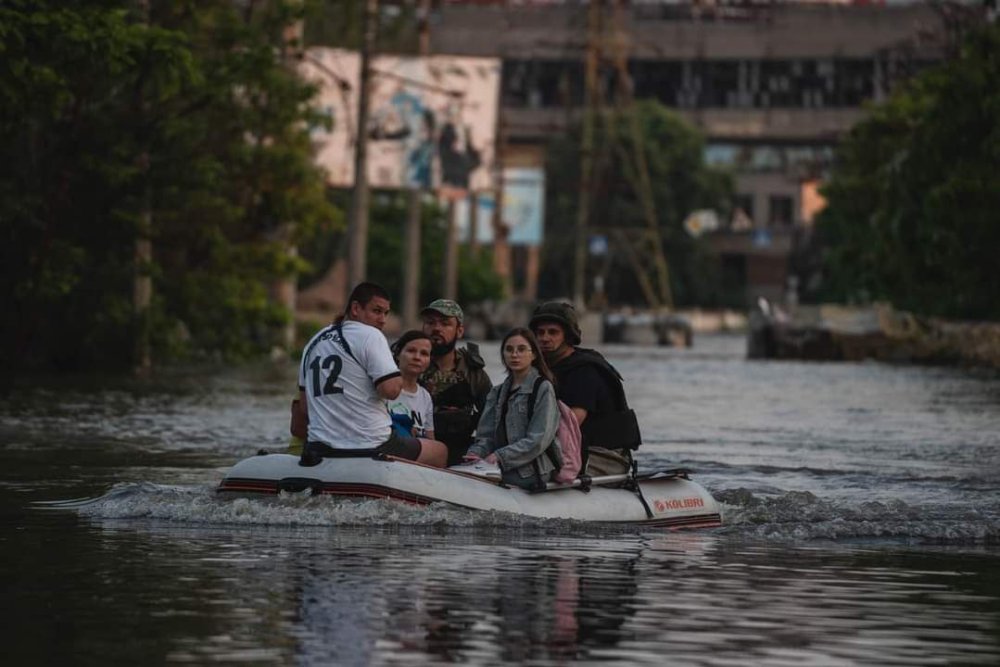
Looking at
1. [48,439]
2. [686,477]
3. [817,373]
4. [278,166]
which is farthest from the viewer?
[817,373]

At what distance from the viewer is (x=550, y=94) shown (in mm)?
169750

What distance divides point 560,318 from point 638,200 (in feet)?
405

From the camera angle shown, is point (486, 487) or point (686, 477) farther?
point (686, 477)

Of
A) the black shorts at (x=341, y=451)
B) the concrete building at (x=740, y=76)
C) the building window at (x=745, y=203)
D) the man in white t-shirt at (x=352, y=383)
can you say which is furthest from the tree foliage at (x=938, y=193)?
the building window at (x=745, y=203)

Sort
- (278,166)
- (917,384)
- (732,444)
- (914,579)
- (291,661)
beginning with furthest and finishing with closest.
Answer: (917,384), (278,166), (732,444), (914,579), (291,661)

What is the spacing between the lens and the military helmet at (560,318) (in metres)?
17.3

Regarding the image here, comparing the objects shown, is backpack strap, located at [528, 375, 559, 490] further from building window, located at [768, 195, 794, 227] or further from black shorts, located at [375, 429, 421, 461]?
building window, located at [768, 195, 794, 227]

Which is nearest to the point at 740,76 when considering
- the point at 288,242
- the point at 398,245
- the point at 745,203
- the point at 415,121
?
the point at 745,203

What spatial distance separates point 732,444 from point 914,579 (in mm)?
16303

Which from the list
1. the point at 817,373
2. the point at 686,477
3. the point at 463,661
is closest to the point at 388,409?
the point at 686,477

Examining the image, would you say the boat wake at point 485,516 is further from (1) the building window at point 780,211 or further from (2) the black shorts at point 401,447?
(1) the building window at point 780,211

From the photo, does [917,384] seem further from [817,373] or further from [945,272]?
[817,373]

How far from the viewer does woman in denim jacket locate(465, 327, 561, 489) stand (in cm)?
1694

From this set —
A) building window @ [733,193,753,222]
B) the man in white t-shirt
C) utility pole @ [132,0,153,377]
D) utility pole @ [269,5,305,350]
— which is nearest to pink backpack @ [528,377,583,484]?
the man in white t-shirt
